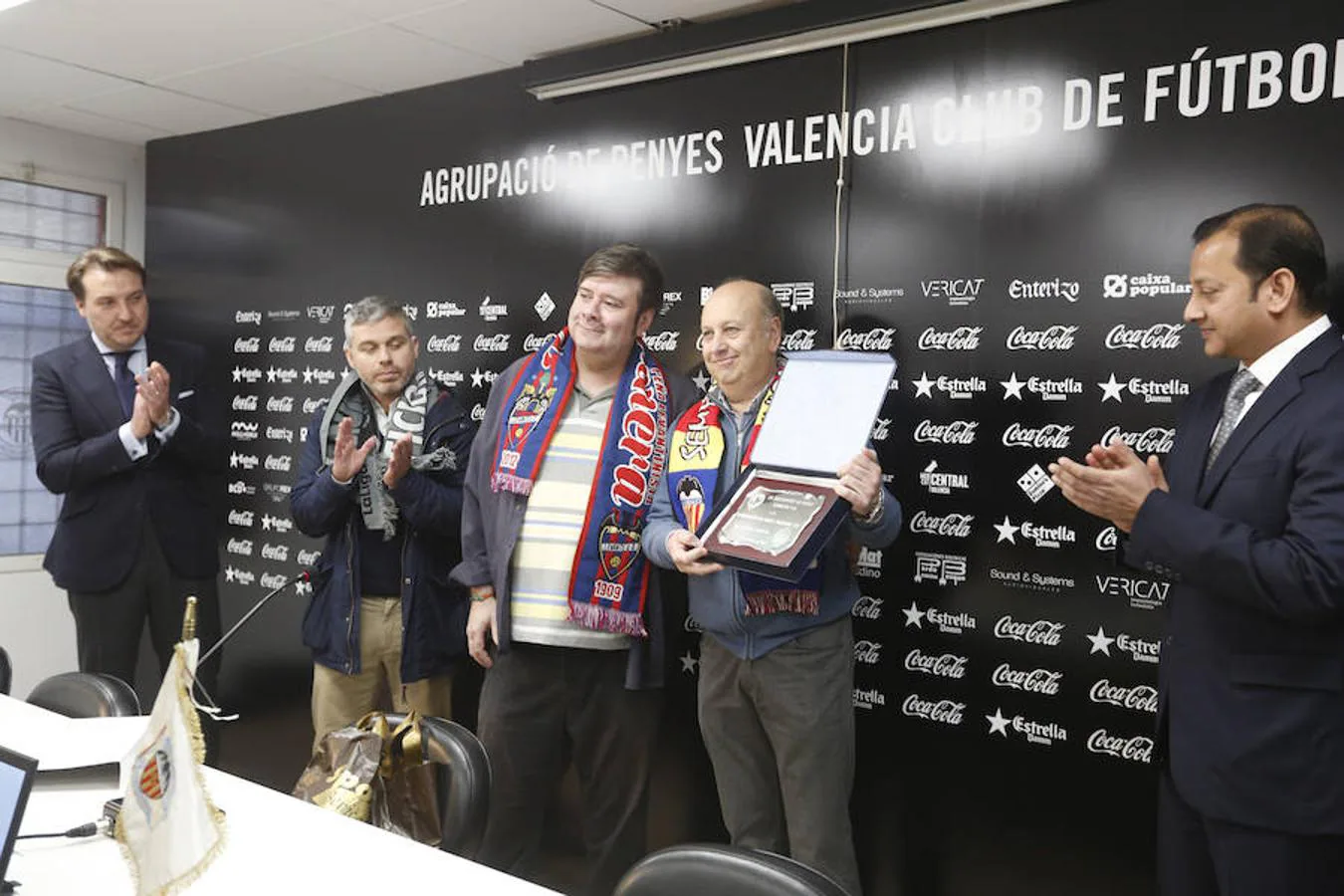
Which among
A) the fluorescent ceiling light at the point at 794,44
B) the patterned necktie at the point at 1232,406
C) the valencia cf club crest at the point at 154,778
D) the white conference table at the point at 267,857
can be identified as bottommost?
the white conference table at the point at 267,857

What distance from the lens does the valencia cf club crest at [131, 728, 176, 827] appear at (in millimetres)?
1504

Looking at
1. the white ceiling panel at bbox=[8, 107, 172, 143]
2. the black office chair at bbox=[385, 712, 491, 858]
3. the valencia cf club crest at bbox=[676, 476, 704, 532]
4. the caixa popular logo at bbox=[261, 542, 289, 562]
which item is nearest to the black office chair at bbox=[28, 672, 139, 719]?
the black office chair at bbox=[385, 712, 491, 858]

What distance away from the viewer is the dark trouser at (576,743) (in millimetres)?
3236

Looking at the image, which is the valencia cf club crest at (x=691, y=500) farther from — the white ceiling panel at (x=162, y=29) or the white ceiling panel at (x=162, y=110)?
the white ceiling panel at (x=162, y=110)

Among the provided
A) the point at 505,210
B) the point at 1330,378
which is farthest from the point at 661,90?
the point at 1330,378

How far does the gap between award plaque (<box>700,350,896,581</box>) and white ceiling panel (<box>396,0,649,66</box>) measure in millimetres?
1502

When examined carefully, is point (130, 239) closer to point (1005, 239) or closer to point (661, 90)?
point (661, 90)

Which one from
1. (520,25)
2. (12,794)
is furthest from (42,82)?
(12,794)

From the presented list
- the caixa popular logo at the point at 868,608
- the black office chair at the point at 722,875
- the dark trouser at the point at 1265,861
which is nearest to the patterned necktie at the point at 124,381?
the caixa popular logo at the point at 868,608

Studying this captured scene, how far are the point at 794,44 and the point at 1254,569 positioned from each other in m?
2.07

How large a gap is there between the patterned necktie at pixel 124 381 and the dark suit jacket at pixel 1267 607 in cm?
375

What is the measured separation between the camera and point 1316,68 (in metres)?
2.64

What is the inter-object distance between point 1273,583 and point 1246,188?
3.71ft

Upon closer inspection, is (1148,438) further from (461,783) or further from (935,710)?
(461,783)
